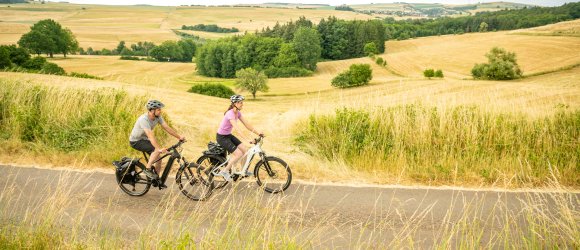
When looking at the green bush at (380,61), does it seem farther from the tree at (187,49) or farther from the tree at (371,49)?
the tree at (187,49)

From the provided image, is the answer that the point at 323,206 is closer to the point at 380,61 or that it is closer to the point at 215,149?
the point at 215,149

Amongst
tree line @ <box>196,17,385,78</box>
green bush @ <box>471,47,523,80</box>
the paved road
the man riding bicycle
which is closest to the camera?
the paved road

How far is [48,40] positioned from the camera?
261 ft

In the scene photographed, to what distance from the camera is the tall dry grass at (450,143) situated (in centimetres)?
909

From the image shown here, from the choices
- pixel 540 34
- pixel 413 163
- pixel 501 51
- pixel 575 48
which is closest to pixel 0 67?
pixel 413 163

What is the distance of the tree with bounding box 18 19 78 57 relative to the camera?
75.8 m

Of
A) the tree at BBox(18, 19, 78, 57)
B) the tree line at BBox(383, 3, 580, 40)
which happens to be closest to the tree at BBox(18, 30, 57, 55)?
the tree at BBox(18, 19, 78, 57)

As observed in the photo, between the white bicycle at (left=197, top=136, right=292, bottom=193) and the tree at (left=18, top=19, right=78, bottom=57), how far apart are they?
7949 centimetres

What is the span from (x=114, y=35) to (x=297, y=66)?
60.0 m

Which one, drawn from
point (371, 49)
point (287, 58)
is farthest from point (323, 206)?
point (371, 49)

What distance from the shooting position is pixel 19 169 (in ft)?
32.5

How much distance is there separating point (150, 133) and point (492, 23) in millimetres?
141906

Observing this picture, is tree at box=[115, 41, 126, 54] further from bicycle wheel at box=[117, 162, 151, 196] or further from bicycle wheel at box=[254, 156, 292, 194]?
bicycle wheel at box=[254, 156, 292, 194]

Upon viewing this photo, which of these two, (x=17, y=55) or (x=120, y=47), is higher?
(x=120, y=47)
